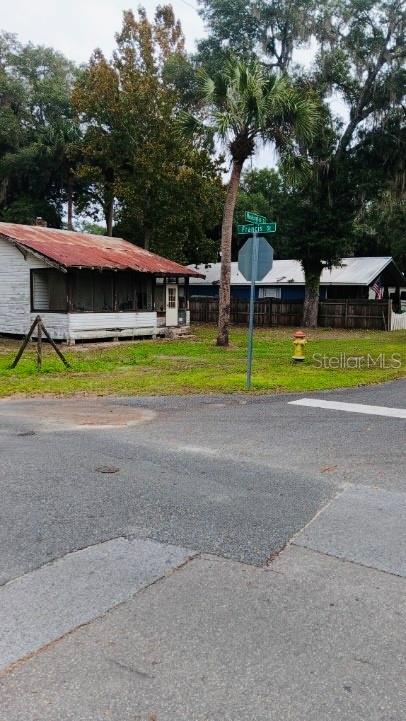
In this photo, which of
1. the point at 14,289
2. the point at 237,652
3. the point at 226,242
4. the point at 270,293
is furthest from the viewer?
the point at 270,293

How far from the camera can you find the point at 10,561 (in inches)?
148

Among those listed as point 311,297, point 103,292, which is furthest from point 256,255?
point 311,297

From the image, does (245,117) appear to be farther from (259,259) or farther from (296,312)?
(296,312)

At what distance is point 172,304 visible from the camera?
26938 mm

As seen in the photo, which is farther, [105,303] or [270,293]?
[270,293]

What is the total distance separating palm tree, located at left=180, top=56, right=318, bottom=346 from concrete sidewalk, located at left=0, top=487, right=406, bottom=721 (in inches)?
642

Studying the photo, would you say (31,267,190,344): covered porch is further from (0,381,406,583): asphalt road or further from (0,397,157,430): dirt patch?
(0,381,406,583): asphalt road

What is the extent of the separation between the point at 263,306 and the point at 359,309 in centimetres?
580

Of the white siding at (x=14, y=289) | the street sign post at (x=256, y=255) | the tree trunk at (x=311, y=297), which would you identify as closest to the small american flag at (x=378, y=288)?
the tree trunk at (x=311, y=297)

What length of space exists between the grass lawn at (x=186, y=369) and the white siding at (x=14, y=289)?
1567 mm

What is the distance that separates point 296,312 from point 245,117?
1777cm

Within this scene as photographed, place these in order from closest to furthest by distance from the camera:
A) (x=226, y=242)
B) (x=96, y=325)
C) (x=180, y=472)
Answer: (x=180, y=472)
(x=226, y=242)
(x=96, y=325)

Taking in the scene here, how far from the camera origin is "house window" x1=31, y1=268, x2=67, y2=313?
2234cm

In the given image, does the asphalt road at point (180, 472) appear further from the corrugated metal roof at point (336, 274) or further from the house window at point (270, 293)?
the house window at point (270, 293)
